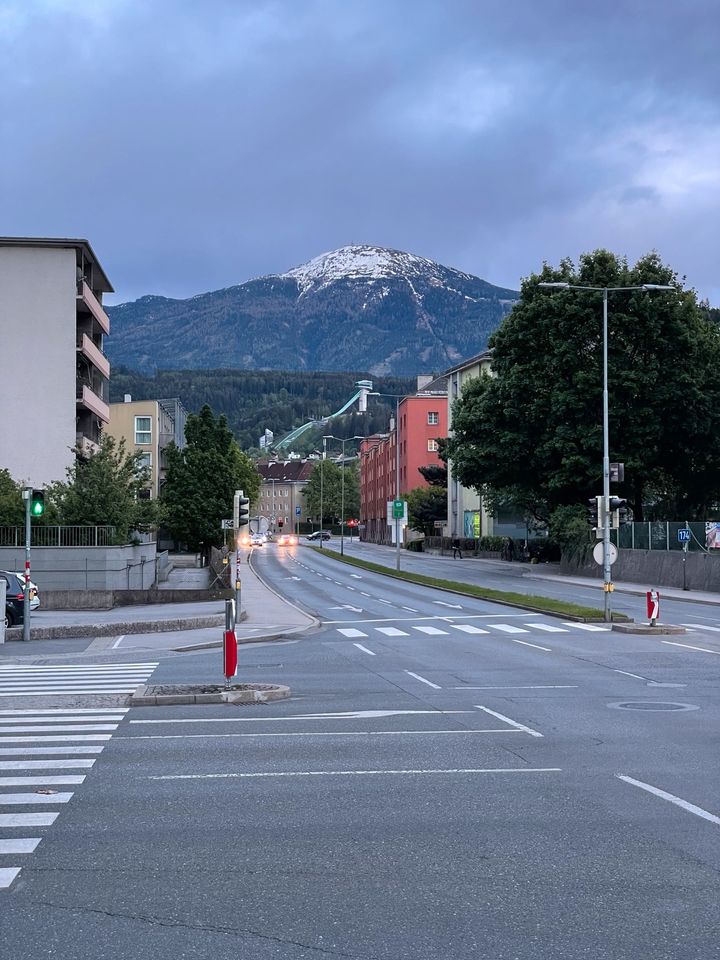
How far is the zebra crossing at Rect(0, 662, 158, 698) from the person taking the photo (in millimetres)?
16516

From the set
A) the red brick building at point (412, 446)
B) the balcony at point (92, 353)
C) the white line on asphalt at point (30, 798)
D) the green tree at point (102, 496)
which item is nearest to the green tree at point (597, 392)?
the balcony at point (92, 353)

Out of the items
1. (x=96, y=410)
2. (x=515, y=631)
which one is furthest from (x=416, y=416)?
(x=515, y=631)

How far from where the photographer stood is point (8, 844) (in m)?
7.70

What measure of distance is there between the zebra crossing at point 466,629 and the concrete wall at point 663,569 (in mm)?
19373

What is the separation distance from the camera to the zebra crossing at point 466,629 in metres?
28.5

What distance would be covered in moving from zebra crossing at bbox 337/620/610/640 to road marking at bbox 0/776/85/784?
58.4 ft

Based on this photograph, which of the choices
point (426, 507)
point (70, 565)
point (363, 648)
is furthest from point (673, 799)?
point (426, 507)

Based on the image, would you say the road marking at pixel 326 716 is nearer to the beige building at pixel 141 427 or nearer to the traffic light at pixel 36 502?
the traffic light at pixel 36 502

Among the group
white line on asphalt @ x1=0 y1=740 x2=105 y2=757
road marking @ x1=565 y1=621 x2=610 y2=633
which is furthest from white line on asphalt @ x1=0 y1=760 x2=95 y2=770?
road marking @ x1=565 y1=621 x2=610 y2=633

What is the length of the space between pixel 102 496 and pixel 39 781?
33.4 metres

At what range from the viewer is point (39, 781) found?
9.90 m

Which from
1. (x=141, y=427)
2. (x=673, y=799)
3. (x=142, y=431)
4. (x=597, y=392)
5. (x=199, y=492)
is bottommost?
(x=673, y=799)

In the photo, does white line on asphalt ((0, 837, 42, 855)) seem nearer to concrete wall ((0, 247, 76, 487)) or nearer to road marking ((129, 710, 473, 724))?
road marking ((129, 710, 473, 724))

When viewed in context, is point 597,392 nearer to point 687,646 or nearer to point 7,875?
point 687,646
